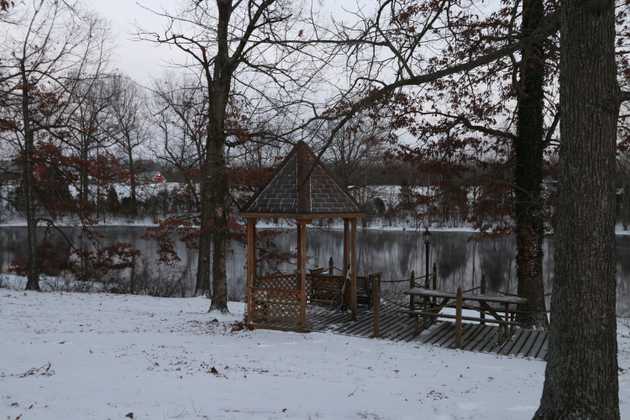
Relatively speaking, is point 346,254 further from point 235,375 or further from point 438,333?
point 235,375

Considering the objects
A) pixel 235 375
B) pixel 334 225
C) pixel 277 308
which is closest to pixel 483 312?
pixel 277 308

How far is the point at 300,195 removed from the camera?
1088 centimetres

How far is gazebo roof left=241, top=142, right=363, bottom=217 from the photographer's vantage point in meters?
10.9

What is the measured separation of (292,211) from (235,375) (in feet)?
14.8

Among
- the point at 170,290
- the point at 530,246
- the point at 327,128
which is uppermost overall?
the point at 327,128

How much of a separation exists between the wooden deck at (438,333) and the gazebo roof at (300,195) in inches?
97.5

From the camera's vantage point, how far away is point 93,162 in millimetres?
18094

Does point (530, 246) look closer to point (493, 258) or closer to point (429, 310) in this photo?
point (429, 310)

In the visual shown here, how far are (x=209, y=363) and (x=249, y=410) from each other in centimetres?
251

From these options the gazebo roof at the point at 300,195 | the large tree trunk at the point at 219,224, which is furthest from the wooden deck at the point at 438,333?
the gazebo roof at the point at 300,195

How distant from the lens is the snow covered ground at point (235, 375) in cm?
527

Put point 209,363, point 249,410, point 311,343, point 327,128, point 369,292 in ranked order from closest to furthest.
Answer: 1. point 249,410
2. point 327,128
3. point 209,363
4. point 311,343
5. point 369,292

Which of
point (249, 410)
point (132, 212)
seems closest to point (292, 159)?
Answer: point (249, 410)

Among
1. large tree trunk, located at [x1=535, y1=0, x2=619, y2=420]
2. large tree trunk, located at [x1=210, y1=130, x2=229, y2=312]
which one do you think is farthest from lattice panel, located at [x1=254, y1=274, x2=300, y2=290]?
large tree trunk, located at [x1=535, y1=0, x2=619, y2=420]
